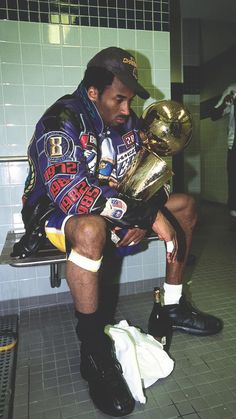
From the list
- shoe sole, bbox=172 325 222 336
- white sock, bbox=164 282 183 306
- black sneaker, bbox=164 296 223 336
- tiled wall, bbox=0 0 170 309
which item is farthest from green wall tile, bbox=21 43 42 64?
shoe sole, bbox=172 325 222 336

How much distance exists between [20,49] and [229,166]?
120 inches

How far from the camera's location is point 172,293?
1.79 m

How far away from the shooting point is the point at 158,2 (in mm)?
2244

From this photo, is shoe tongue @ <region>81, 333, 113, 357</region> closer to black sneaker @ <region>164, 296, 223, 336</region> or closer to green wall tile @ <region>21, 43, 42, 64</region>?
black sneaker @ <region>164, 296, 223, 336</region>

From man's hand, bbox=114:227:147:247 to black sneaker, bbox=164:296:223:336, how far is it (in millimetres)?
477

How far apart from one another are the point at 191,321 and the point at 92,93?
4.45 ft

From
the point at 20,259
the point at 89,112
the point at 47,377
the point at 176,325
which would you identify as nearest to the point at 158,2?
the point at 89,112

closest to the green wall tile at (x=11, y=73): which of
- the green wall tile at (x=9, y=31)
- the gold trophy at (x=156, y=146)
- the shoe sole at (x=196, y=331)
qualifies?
the green wall tile at (x=9, y=31)

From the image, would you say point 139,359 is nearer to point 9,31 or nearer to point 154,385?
point 154,385

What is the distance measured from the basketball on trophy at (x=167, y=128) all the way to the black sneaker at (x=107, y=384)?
3.70ft

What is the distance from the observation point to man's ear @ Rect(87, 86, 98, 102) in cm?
162

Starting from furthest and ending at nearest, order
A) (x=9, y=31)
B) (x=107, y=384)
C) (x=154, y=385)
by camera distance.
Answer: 1. (x=9, y=31)
2. (x=154, y=385)
3. (x=107, y=384)

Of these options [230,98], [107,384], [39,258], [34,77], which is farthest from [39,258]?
[230,98]

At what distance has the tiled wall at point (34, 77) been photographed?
201 centimetres
